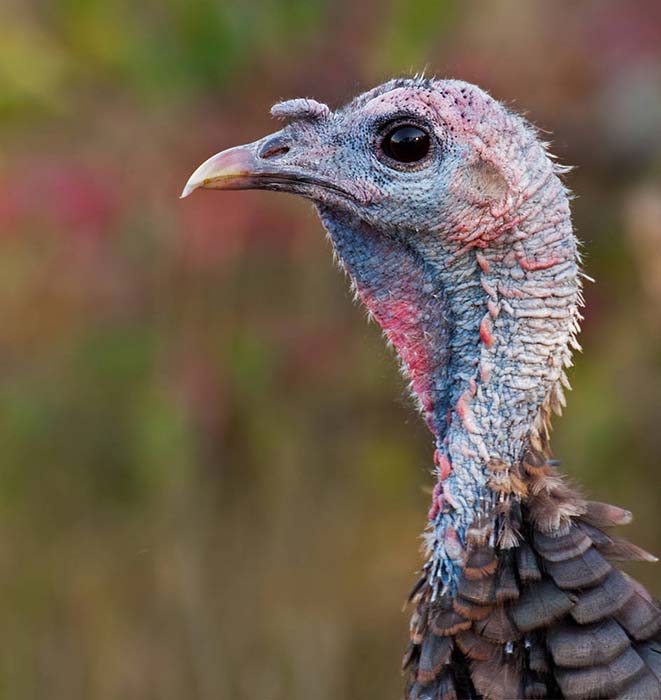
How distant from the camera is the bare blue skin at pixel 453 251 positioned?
3.10 m

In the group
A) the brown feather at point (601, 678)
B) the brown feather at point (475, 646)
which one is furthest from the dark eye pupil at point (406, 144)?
the brown feather at point (601, 678)

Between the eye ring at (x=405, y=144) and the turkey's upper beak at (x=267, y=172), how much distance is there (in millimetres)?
163

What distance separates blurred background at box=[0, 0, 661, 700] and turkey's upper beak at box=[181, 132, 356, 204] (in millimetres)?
2793

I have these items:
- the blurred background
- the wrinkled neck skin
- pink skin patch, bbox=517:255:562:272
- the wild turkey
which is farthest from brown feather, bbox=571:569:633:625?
the blurred background

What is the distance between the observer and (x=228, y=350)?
7.03 meters

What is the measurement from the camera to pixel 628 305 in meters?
6.98

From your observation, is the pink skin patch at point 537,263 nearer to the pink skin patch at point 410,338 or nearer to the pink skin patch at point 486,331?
the pink skin patch at point 486,331

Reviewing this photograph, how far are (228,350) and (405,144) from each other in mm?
3874

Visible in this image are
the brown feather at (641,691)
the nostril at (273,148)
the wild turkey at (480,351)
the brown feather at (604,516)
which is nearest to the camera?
the brown feather at (641,691)

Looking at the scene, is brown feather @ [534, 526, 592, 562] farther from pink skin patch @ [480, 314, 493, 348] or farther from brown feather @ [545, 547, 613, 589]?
pink skin patch @ [480, 314, 493, 348]

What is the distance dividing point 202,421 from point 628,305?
2.70 meters

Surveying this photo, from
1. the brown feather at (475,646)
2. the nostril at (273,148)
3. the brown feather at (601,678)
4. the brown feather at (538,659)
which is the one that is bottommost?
the brown feather at (601,678)

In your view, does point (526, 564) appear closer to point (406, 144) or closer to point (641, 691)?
point (641, 691)

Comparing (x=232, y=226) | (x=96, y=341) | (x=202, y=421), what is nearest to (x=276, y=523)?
(x=202, y=421)
